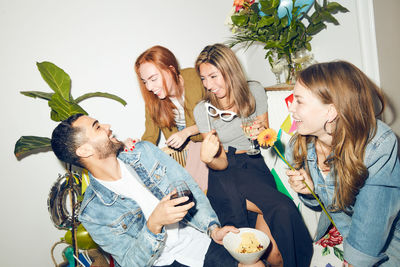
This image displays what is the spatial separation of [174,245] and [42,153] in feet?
6.31

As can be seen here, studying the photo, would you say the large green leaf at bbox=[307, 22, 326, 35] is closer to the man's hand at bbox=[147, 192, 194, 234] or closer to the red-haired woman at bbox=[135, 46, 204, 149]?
the red-haired woman at bbox=[135, 46, 204, 149]

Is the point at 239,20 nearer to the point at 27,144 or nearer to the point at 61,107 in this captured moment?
the point at 61,107

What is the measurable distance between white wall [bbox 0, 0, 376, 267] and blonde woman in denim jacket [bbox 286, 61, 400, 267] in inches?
37.0

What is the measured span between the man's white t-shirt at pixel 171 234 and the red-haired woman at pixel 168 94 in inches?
25.7

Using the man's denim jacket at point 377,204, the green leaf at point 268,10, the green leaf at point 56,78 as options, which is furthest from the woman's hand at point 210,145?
the green leaf at point 56,78

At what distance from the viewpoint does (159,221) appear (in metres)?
1.35

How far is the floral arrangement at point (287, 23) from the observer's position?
79.0 inches

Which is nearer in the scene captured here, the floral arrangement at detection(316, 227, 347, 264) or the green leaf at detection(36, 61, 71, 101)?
the floral arrangement at detection(316, 227, 347, 264)

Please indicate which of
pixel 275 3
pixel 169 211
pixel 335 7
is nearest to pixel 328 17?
pixel 335 7

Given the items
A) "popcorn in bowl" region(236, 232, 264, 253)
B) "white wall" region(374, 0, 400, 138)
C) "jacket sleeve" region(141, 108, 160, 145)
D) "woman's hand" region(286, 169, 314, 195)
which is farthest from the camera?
"jacket sleeve" region(141, 108, 160, 145)

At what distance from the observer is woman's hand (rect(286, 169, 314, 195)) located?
4.80ft

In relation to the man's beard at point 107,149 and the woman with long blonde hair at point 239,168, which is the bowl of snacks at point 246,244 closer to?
the woman with long blonde hair at point 239,168

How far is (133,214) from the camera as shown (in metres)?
1.76

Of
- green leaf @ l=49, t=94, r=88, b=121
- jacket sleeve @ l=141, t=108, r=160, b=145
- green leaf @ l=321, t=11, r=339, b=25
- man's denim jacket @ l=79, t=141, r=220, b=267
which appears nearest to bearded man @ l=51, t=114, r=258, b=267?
man's denim jacket @ l=79, t=141, r=220, b=267
